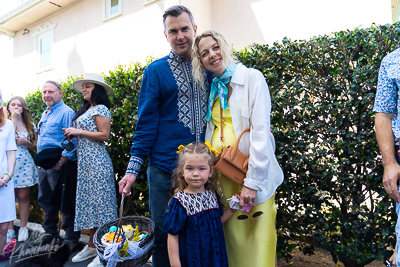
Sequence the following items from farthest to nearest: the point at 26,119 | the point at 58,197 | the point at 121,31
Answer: the point at 121,31 → the point at 26,119 → the point at 58,197

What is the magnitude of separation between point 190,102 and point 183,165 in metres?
0.52

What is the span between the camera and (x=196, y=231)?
6.34 ft

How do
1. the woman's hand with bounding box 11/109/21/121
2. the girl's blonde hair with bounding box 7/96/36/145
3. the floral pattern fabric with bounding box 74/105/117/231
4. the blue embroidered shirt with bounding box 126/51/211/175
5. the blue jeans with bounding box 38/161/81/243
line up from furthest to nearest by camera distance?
the girl's blonde hair with bounding box 7/96/36/145
the woman's hand with bounding box 11/109/21/121
the blue jeans with bounding box 38/161/81/243
the floral pattern fabric with bounding box 74/105/117/231
the blue embroidered shirt with bounding box 126/51/211/175

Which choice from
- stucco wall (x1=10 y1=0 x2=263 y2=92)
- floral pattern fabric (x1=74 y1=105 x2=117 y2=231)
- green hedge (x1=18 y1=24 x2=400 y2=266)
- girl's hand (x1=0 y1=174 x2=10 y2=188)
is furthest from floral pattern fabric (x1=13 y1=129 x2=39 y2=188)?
stucco wall (x1=10 y1=0 x2=263 y2=92)

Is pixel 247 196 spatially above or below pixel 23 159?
above

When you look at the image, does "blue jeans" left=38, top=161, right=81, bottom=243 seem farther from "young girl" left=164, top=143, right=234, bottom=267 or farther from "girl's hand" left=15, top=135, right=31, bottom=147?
"young girl" left=164, top=143, right=234, bottom=267

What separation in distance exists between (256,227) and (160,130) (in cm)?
103

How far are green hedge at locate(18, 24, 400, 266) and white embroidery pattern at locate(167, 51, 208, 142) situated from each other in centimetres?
105

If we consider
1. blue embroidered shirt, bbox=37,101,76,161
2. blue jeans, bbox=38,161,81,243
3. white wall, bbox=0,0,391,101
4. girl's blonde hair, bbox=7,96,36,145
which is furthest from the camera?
Result: white wall, bbox=0,0,391,101

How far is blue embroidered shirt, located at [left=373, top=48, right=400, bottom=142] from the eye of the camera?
1769mm

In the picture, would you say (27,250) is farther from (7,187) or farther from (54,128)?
(54,128)

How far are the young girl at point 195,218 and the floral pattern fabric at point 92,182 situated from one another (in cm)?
168

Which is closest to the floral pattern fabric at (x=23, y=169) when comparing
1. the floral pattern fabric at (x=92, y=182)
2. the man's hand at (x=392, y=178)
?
the floral pattern fabric at (x=92, y=182)

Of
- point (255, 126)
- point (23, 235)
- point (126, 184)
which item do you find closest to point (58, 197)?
point (23, 235)
